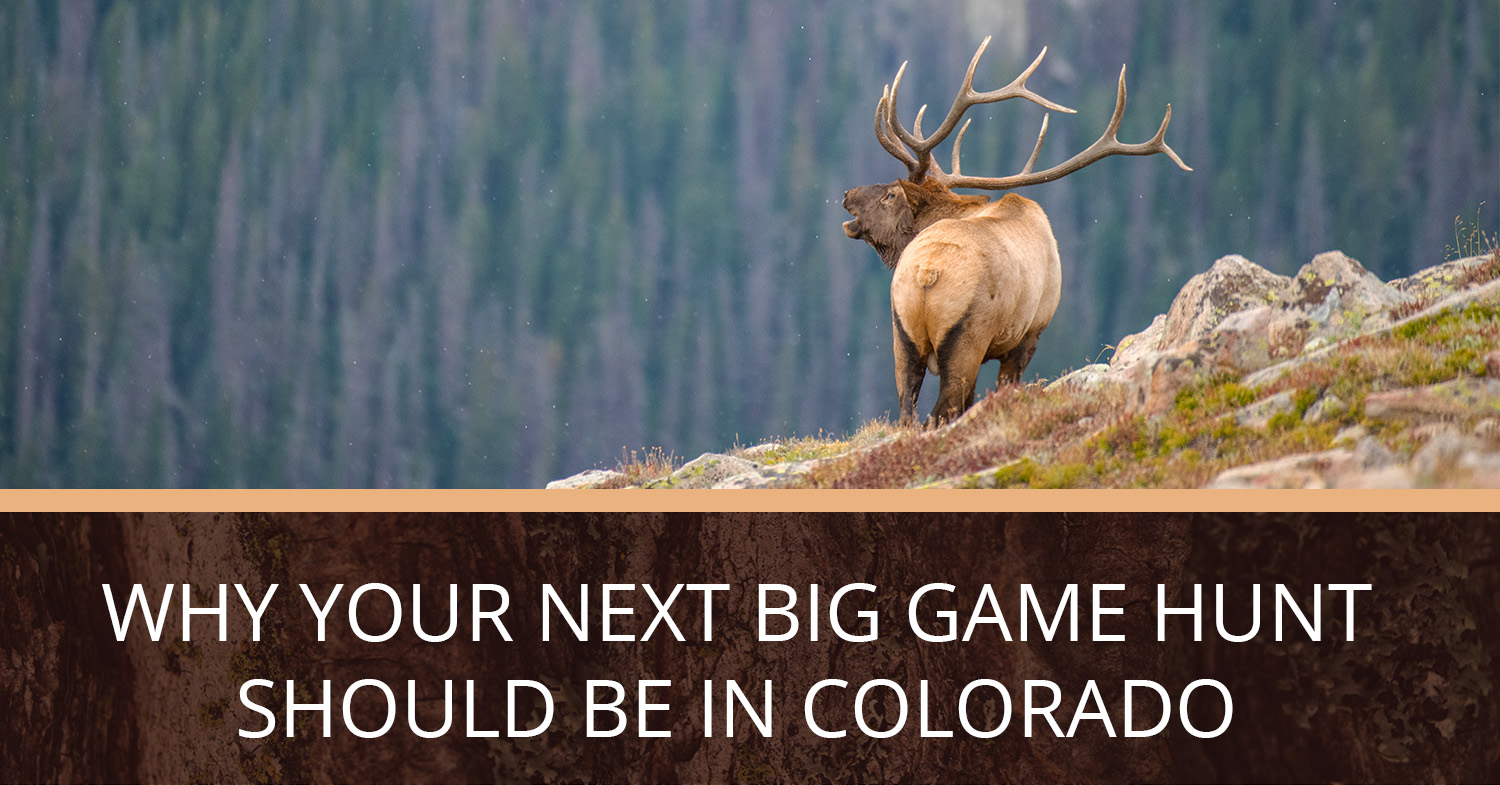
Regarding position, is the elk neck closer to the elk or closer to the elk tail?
the elk

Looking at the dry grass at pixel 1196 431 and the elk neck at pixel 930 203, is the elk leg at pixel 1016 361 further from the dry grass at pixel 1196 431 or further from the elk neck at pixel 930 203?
the dry grass at pixel 1196 431

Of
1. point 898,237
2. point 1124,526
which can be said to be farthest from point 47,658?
point 898,237

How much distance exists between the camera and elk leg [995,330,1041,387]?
6258 mm

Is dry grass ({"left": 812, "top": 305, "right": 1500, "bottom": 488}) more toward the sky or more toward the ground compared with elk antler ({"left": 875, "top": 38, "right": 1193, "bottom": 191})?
more toward the ground

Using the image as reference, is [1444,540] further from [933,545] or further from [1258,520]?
[933,545]

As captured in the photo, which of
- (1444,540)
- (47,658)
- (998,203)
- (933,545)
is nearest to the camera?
(1444,540)

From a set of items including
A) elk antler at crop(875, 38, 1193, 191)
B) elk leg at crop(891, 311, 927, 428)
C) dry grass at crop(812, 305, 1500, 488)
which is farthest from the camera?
elk antler at crop(875, 38, 1193, 191)

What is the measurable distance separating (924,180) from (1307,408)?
4.35m

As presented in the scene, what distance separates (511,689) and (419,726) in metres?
0.24

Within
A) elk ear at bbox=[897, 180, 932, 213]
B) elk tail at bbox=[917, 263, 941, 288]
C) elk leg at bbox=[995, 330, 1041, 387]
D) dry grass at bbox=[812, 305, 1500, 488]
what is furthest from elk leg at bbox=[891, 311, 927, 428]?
dry grass at bbox=[812, 305, 1500, 488]

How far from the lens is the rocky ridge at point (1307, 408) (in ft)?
6.95

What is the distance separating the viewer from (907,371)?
5527 mm

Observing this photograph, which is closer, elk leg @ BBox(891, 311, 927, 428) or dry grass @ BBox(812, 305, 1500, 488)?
dry grass @ BBox(812, 305, 1500, 488)

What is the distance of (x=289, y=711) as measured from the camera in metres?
2.50
